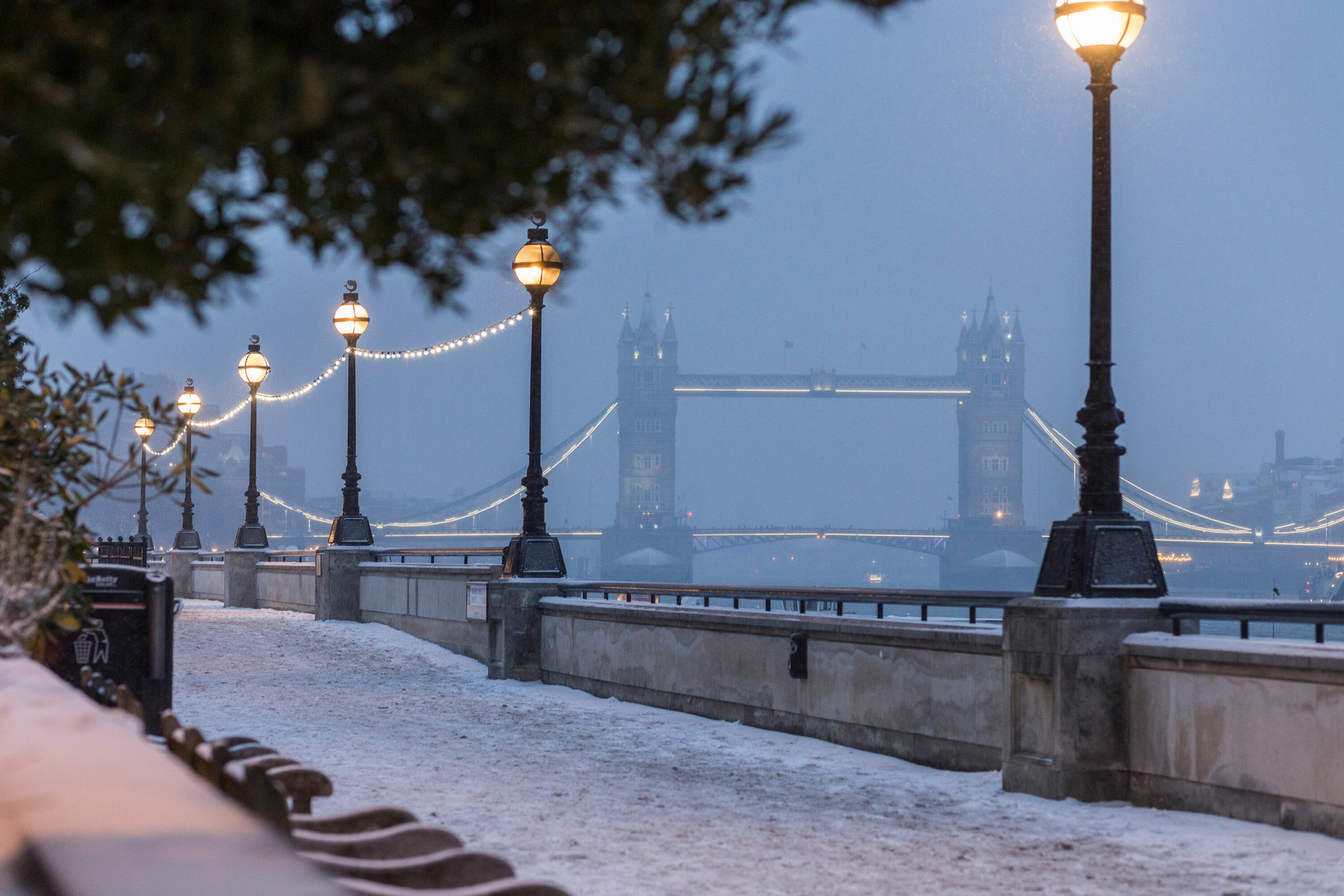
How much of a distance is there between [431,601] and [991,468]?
131 metres

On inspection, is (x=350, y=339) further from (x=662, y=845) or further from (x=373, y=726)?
(x=662, y=845)

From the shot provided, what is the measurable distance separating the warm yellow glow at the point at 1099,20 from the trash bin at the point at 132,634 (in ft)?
22.5

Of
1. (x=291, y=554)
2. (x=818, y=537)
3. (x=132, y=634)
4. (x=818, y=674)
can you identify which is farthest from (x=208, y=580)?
(x=818, y=537)

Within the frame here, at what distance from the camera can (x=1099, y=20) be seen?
30.6ft

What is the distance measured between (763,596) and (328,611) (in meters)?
15.2

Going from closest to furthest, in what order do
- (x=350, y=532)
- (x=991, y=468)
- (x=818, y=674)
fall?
1. (x=818, y=674)
2. (x=350, y=532)
3. (x=991, y=468)

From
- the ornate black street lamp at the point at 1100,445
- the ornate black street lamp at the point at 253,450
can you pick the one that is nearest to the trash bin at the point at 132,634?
the ornate black street lamp at the point at 1100,445

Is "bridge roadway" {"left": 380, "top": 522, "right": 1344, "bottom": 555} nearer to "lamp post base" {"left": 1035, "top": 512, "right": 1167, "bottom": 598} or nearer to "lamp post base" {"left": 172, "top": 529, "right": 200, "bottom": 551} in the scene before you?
"lamp post base" {"left": 172, "top": 529, "right": 200, "bottom": 551}

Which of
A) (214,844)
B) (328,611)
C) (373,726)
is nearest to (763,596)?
(373,726)

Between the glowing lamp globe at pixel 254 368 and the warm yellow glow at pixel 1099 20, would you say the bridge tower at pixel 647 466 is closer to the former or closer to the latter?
the glowing lamp globe at pixel 254 368

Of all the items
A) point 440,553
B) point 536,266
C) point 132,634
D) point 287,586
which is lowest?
point 287,586

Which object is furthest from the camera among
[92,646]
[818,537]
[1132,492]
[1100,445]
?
[1132,492]

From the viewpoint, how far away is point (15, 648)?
588cm

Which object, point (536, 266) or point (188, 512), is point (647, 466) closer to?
point (188, 512)
